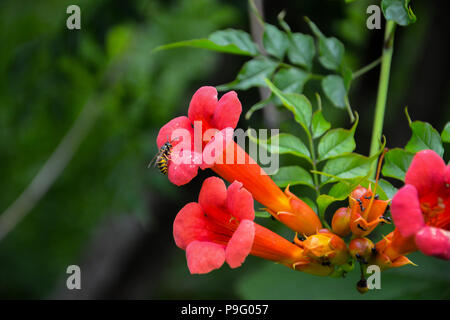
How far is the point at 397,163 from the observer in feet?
4.42

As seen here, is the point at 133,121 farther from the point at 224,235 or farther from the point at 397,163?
the point at 397,163

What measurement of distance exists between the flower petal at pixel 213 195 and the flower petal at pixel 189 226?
0.03m

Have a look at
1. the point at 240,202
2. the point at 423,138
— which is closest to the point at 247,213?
the point at 240,202

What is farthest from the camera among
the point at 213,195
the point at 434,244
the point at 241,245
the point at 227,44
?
the point at 227,44

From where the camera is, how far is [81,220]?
4855mm

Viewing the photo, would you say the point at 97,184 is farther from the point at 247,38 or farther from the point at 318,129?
the point at 318,129

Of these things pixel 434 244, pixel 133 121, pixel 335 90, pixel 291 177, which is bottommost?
pixel 434 244

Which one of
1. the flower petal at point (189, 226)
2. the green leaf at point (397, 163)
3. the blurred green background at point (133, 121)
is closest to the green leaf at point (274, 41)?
the green leaf at point (397, 163)

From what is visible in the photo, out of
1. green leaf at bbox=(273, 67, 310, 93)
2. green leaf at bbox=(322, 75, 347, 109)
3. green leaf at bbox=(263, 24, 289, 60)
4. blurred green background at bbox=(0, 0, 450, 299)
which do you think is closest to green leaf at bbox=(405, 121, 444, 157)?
green leaf at bbox=(322, 75, 347, 109)

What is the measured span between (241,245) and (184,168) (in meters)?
0.25

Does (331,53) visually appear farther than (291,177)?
Yes

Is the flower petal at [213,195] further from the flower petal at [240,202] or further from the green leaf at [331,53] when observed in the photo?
the green leaf at [331,53]

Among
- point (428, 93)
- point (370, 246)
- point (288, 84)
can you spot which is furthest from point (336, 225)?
point (428, 93)

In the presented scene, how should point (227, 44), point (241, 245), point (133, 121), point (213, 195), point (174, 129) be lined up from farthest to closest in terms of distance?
point (133, 121)
point (227, 44)
point (174, 129)
point (213, 195)
point (241, 245)
